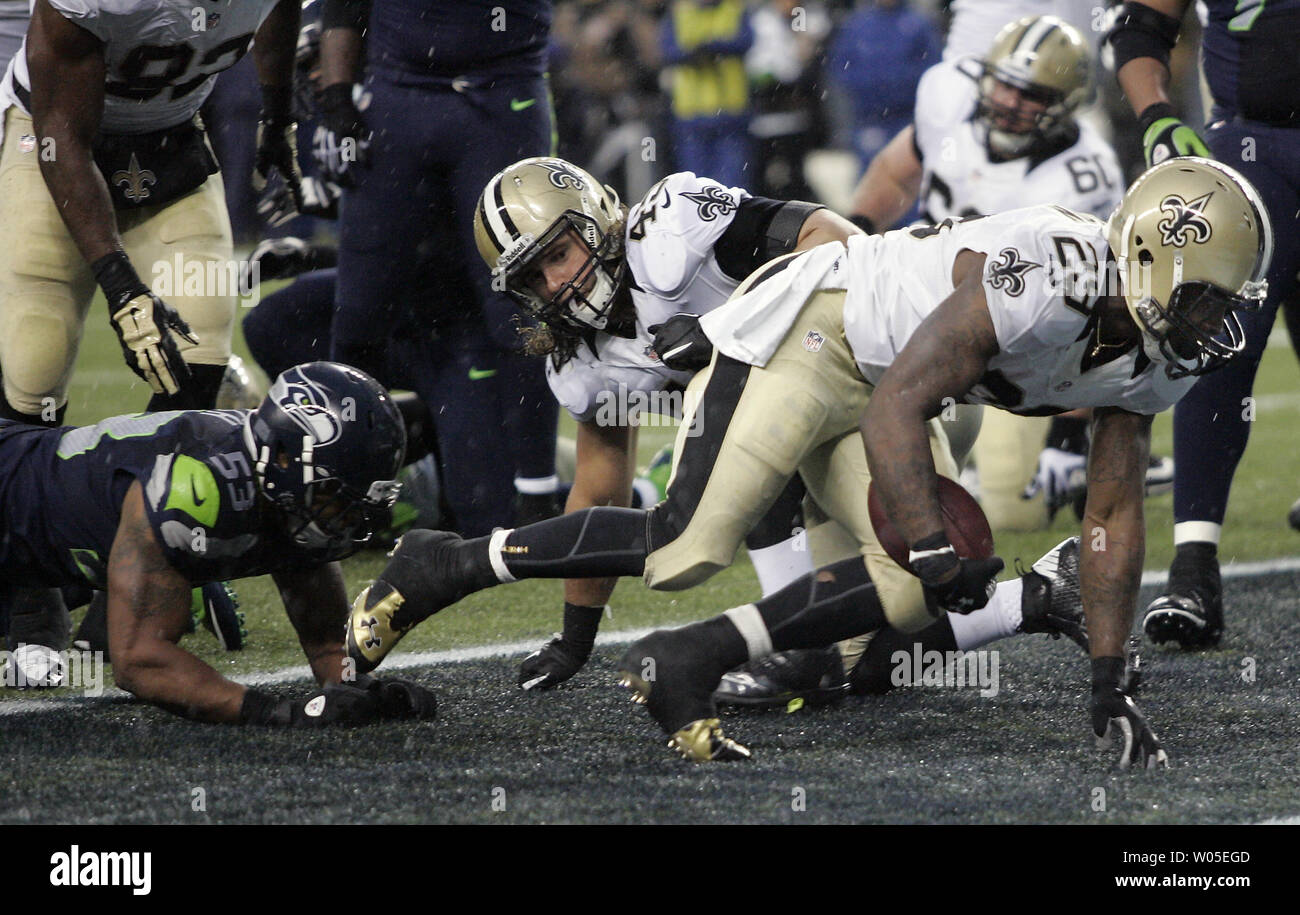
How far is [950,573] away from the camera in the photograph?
2.87 m

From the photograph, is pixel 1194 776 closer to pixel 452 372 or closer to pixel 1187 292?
pixel 1187 292

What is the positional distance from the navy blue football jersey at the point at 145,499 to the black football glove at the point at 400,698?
273 mm

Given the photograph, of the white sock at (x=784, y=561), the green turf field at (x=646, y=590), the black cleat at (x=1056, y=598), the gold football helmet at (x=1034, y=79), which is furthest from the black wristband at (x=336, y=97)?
the black cleat at (x=1056, y=598)

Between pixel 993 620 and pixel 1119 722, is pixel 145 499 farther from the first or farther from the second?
pixel 1119 722

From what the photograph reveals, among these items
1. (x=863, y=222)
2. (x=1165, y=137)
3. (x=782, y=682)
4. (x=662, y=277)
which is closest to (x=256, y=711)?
(x=782, y=682)

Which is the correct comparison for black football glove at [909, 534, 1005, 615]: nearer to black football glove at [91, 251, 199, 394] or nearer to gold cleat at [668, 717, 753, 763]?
gold cleat at [668, 717, 753, 763]

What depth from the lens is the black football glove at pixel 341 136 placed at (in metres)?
4.73

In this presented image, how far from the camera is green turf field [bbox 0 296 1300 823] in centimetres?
275

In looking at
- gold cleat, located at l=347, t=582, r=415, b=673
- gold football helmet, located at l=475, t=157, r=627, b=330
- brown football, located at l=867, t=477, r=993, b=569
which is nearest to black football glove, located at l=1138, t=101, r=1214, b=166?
brown football, located at l=867, t=477, r=993, b=569

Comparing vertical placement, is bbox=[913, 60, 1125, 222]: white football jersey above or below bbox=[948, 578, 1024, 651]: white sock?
above

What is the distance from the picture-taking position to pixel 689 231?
138 inches

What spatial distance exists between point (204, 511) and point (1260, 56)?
277cm

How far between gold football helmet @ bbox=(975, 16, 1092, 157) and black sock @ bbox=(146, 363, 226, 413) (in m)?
3.04

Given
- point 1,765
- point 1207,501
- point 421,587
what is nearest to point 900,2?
point 1207,501
